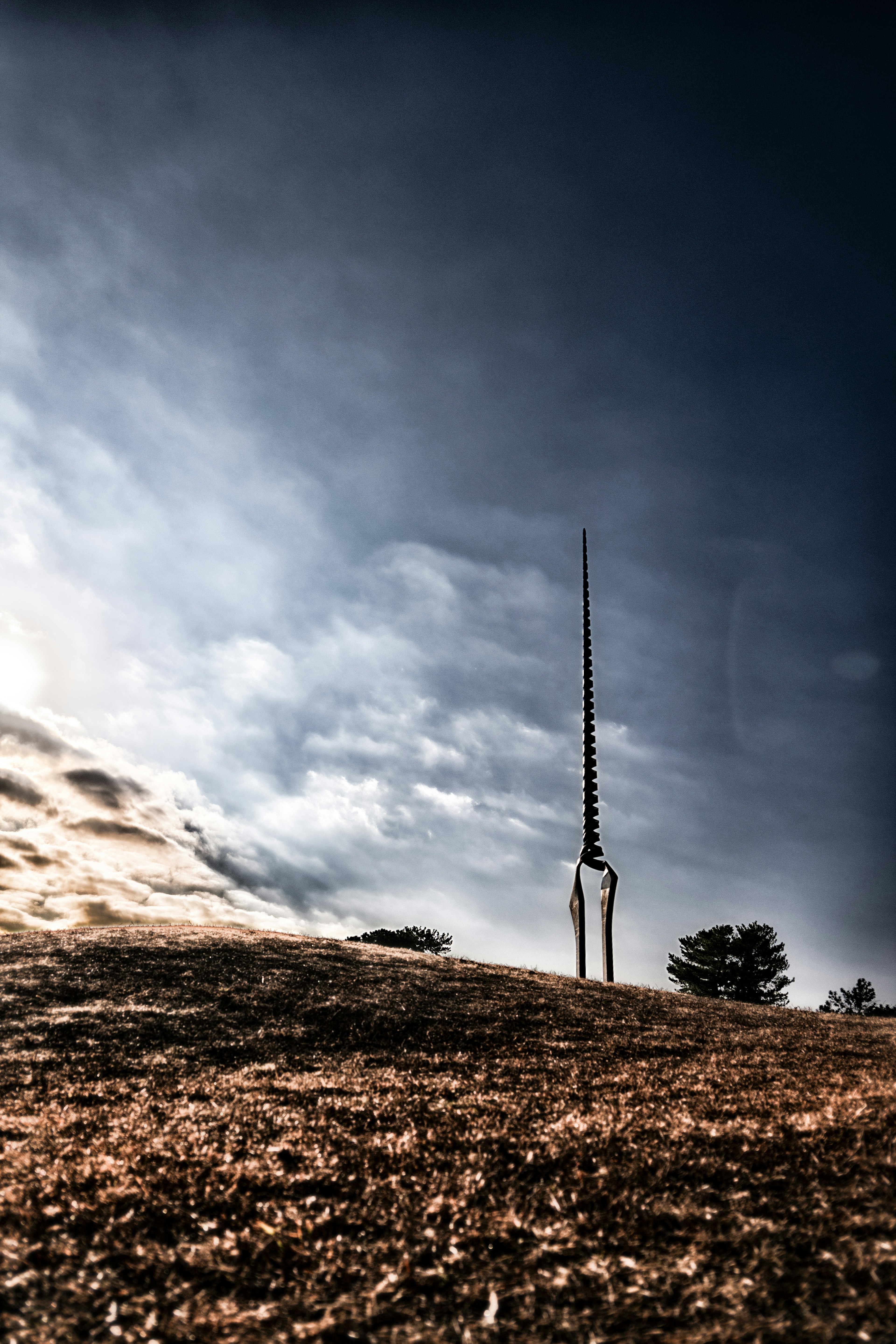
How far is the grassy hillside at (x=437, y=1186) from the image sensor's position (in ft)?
16.1

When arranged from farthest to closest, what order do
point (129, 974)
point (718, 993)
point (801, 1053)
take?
point (718, 993), point (129, 974), point (801, 1053)

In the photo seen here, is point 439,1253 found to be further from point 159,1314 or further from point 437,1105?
point 437,1105

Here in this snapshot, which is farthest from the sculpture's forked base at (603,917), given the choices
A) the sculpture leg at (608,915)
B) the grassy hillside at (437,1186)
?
the grassy hillside at (437,1186)

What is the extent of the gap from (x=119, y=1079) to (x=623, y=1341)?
406 inches

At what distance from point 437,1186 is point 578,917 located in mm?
24131

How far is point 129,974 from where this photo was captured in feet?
61.9

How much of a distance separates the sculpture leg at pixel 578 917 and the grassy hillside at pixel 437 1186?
14330 mm

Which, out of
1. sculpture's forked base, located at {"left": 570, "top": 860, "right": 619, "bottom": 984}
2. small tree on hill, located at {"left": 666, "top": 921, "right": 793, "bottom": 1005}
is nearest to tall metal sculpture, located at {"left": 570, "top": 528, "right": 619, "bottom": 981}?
sculpture's forked base, located at {"left": 570, "top": 860, "right": 619, "bottom": 984}

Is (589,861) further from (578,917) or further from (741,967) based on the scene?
(741,967)

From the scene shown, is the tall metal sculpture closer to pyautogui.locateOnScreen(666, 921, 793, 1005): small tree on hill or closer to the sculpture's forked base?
the sculpture's forked base

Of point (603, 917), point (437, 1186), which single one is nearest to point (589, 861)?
point (603, 917)

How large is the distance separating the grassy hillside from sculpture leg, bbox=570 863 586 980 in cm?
1433

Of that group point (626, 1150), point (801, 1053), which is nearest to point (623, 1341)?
point (626, 1150)

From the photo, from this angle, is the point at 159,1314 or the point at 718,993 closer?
the point at 159,1314
